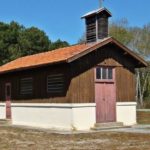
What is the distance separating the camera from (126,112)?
81.4ft

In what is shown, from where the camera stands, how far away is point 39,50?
55562 mm

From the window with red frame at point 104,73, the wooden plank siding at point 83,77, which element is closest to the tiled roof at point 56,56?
the wooden plank siding at point 83,77

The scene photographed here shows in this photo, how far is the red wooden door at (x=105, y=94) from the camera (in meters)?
23.4

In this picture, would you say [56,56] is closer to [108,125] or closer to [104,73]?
[104,73]

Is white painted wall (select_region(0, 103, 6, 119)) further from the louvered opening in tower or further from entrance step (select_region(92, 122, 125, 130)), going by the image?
entrance step (select_region(92, 122, 125, 130))

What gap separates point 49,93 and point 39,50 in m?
31.8

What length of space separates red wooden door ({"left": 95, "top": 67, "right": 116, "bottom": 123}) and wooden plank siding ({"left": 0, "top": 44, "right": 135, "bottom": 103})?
303 mm

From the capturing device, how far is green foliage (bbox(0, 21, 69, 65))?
54.6m

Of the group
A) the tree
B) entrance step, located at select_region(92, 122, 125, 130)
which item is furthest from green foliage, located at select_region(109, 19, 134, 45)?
entrance step, located at select_region(92, 122, 125, 130)

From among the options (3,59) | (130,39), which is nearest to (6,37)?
(3,59)

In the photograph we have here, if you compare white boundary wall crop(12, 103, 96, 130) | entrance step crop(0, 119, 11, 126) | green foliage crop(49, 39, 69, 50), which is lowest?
entrance step crop(0, 119, 11, 126)

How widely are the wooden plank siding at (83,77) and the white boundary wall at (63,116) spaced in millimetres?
305

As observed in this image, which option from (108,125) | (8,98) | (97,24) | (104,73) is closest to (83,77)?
(104,73)

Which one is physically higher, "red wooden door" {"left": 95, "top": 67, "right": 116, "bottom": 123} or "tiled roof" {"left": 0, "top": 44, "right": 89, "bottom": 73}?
"tiled roof" {"left": 0, "top": 44, "right": 89, "bottom": 73}
